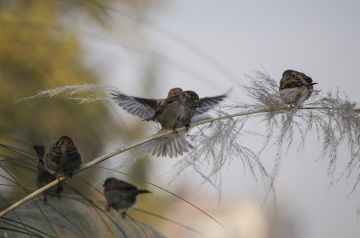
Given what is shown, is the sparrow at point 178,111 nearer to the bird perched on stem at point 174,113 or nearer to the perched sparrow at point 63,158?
the bird perched on stem at point 174,113

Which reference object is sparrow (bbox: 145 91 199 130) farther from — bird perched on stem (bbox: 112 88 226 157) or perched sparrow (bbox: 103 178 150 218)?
perched sparrow (bbox: 103 178 150 218)

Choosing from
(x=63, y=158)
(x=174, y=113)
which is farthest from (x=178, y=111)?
(x=63, y=158)

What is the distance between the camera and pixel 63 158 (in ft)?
7.41

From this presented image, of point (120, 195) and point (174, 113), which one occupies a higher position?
point (120, 195)

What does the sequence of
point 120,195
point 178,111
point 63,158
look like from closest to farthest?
point 63,158 → point 178,111 → point 120,195

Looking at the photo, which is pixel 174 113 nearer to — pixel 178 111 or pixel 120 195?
pixel 178 111

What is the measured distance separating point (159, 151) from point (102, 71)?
2636 millimetres

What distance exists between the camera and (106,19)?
2203 mm

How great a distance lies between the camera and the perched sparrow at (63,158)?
222 cm

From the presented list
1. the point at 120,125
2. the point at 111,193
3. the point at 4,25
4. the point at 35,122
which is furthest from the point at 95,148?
the point at 111,193

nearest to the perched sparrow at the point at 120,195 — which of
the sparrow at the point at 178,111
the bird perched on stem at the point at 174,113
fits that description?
the bird perched on stem at the point at 174,113

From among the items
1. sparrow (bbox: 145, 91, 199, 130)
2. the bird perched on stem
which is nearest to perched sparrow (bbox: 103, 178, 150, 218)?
the bird perched on stem

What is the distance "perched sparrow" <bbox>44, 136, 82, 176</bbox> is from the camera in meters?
2.22

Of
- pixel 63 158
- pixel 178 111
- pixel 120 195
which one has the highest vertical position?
pixel 120 195
